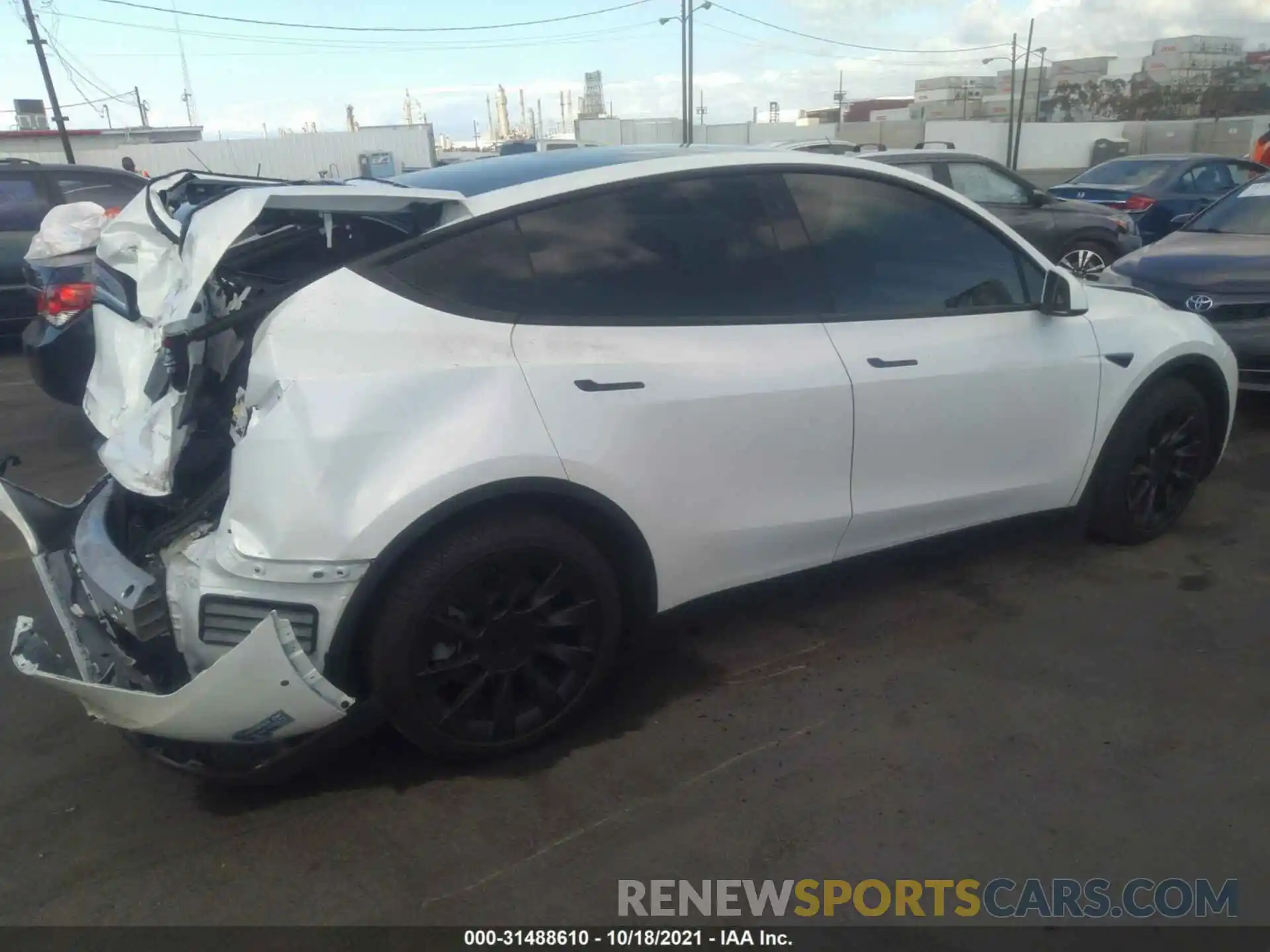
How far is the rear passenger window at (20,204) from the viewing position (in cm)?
838

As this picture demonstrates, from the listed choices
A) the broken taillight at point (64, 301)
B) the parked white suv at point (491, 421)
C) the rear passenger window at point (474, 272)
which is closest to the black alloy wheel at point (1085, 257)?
the parked white suv at point (491, 421)

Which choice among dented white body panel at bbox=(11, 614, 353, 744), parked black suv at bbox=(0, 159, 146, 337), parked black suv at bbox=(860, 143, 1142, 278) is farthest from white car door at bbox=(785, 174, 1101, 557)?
parked black suv at bbox=(0, 159, 146, 337)

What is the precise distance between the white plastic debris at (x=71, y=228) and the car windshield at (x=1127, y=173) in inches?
455

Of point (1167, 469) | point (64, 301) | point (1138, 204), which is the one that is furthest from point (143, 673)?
point (1138, 204)

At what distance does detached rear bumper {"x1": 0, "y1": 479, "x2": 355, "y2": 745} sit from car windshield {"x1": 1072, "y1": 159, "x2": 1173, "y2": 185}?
12.6 meters

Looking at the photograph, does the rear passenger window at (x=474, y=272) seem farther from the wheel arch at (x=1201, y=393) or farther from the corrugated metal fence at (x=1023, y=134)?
the corrugated metal fence at (x=1023, y=134)

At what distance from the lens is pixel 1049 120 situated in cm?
6912

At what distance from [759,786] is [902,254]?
190 centimetres

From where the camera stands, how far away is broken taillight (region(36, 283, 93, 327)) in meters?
5.33

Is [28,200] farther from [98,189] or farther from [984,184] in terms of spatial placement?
[984,184]

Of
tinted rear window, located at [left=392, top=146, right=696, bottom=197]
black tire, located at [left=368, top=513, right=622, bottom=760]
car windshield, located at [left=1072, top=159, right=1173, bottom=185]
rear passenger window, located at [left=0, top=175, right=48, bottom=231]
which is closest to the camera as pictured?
black tire, located at [left=368, top=513, right=622, bottom=760]

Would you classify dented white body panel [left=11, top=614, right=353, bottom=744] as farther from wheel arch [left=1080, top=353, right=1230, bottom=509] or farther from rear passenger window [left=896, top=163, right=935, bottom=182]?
rear passenger window [left=896, top=163, right=935, bottom=182]

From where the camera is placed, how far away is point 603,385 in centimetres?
274

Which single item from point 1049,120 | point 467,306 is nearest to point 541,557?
point 467,306
